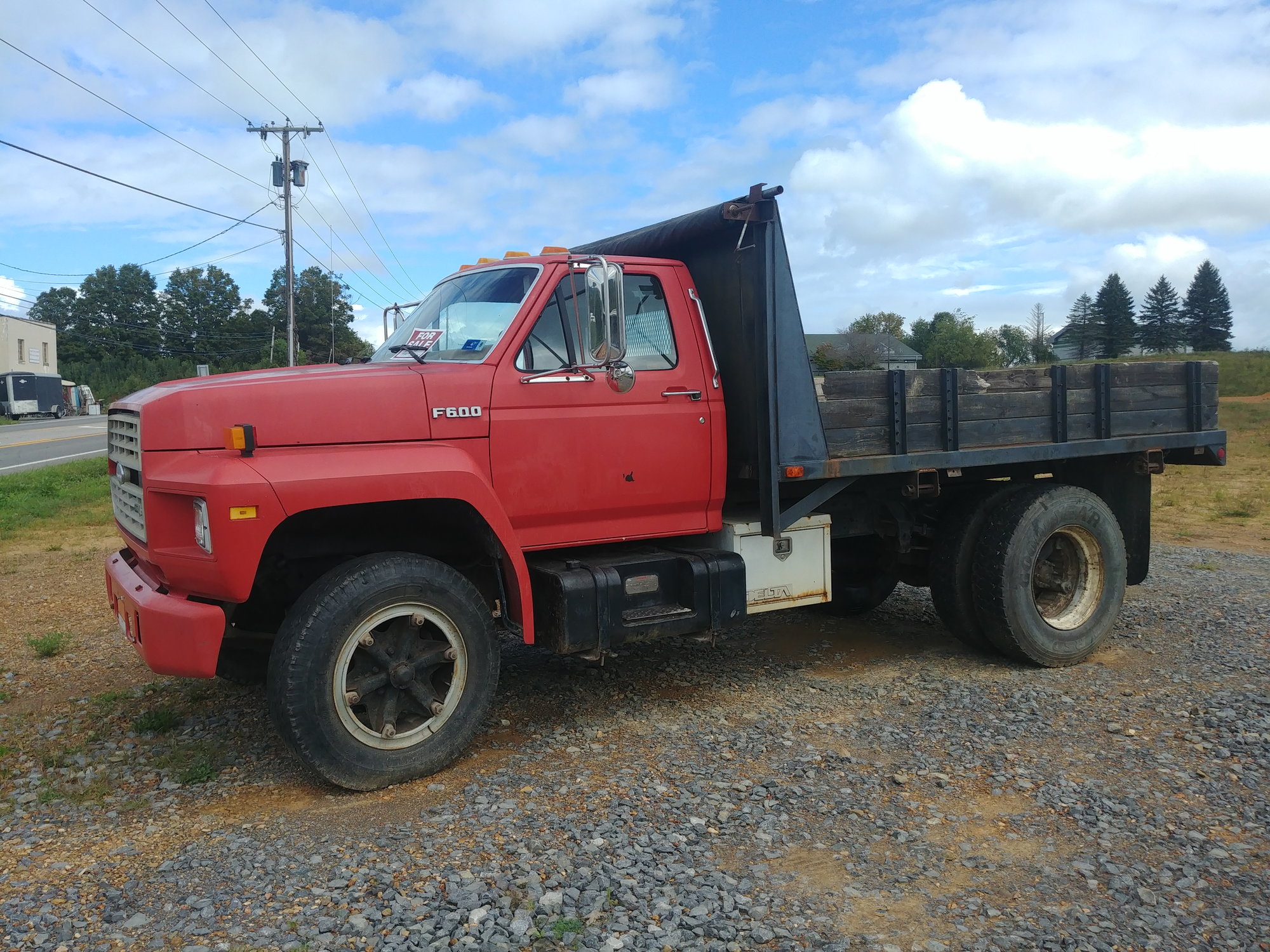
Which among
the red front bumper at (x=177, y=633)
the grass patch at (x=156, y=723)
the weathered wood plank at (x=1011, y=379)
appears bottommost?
the grass patch at (x=156, y=723)

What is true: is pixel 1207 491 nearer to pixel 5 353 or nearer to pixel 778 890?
pixel 778 890

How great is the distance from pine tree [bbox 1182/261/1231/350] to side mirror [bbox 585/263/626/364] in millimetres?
89082

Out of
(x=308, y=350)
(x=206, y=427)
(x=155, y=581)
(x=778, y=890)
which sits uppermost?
(x=308, y=350)

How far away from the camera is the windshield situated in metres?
4.88

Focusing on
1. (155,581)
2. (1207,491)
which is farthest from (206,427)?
(1207,491)

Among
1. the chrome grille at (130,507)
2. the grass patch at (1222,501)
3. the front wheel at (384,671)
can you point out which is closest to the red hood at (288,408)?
the chrome grille at (130,507)

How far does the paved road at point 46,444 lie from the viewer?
2241 cm

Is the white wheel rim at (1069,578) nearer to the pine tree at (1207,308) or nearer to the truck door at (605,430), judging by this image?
the truck door at (605,430)

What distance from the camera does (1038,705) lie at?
5.31 metres

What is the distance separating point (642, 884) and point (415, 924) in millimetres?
795

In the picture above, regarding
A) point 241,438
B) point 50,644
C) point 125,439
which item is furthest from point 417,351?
point 50,644

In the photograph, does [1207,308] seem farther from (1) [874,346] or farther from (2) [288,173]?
(2) [288,173]

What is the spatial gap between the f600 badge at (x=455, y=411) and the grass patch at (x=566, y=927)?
231 cm

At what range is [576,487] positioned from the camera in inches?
193
